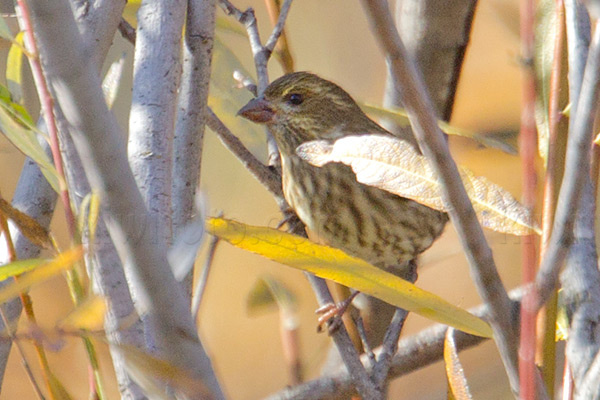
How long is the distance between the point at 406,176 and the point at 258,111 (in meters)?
1.38

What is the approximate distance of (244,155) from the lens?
7.10 ft

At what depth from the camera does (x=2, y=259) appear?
5.26 feet

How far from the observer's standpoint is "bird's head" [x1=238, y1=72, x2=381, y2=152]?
2728 mm

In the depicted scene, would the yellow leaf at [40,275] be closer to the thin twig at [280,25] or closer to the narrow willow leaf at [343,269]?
the narrow willow leaf at [343,269]

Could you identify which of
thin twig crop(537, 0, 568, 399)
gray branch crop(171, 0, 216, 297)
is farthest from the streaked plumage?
thin twig crop(537, 0, 568, 399)

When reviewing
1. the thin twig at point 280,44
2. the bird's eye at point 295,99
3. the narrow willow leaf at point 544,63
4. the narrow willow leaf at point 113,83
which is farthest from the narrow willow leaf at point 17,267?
the bird's eye at point 295,99

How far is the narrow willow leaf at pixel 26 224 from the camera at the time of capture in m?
1.22

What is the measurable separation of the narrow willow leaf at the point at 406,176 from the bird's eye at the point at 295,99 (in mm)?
1568

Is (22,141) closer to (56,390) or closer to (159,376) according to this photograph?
(56,390)

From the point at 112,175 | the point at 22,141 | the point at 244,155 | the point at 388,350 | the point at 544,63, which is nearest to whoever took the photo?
the point at 112,175

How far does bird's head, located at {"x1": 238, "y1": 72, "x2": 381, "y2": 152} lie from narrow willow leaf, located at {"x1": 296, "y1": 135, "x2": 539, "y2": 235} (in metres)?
1.41

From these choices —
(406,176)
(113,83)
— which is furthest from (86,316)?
(113,83)

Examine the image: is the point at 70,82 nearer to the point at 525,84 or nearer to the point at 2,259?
the point at 525,84

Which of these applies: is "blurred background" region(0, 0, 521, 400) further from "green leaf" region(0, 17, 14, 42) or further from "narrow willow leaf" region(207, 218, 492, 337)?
"narrow willow leaf" region(207, 218, 492, 337)
